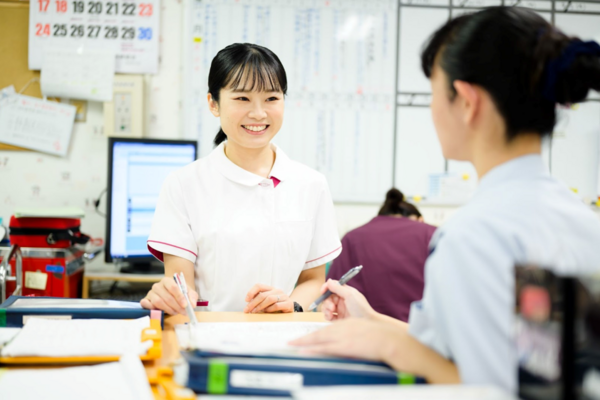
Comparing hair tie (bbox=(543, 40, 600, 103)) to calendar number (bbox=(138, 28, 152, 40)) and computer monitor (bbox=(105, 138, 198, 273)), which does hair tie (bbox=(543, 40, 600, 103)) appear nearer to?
computer monitor (bbox=(105, 138, 198, 273))

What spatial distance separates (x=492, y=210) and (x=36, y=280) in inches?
87.2

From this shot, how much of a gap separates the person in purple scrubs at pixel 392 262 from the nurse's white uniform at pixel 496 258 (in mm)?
1525

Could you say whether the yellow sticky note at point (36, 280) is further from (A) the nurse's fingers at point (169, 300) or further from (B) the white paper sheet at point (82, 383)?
(B) the white paper sheet at point (82, 383)

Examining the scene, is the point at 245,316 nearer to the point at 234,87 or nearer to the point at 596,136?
the point at 234,87

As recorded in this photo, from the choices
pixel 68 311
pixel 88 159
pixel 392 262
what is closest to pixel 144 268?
pixel 88 159

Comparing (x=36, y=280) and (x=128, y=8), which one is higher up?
(x=128, y=8)

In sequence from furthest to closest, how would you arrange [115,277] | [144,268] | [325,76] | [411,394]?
[325,76]
[144,268]
[115,277]
[411,394]

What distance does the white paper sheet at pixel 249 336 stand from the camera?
2.42 ft

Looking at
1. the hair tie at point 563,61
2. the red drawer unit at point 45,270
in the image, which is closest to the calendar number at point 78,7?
the red drawer unit at point 45,270

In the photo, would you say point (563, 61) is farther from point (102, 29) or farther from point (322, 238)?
point (102, 29)

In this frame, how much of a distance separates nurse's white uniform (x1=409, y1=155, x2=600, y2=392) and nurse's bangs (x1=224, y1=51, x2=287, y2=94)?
2.89 feet

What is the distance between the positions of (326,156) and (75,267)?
150 cm

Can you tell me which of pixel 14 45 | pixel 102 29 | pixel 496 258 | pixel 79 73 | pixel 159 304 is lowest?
pixel 159 304

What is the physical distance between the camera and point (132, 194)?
2619 mm
